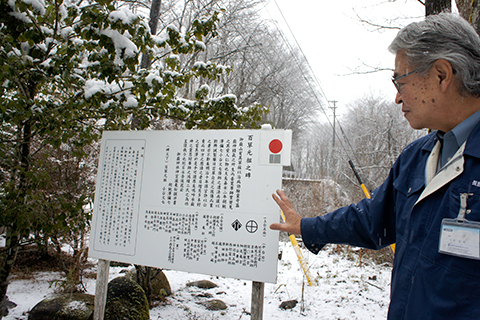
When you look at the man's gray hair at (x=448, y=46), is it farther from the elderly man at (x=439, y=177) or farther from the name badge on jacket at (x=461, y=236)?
→ the name badge on jacket at (x=461, y=236)

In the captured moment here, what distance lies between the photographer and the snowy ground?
4.01m

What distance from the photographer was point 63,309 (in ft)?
10.7

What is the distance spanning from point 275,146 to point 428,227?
1267mm

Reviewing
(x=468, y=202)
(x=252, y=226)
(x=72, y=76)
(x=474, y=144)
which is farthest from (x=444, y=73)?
(x=72, y=76)

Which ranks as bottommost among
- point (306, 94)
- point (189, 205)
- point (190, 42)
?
point (189, 205)

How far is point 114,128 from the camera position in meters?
3.08

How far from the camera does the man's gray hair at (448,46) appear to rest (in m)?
1.13

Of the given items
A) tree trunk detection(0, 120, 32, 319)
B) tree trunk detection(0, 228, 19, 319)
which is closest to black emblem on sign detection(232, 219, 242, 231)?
tree trunk detection(0, 120, 32, 319)

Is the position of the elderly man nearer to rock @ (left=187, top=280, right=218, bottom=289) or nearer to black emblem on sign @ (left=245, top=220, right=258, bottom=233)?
black emblem on sign @ (left=245, top=220, right=258, bottom=233)

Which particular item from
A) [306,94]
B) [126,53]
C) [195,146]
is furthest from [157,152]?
[306,94]

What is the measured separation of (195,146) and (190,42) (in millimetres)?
939

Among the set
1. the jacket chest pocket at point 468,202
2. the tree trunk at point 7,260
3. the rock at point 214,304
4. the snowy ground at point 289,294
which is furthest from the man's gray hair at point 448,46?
the rock at point 214,304

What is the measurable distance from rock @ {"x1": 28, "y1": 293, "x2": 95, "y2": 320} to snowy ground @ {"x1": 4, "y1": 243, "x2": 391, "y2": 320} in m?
0.43

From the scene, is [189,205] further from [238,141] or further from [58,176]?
[58,176]
